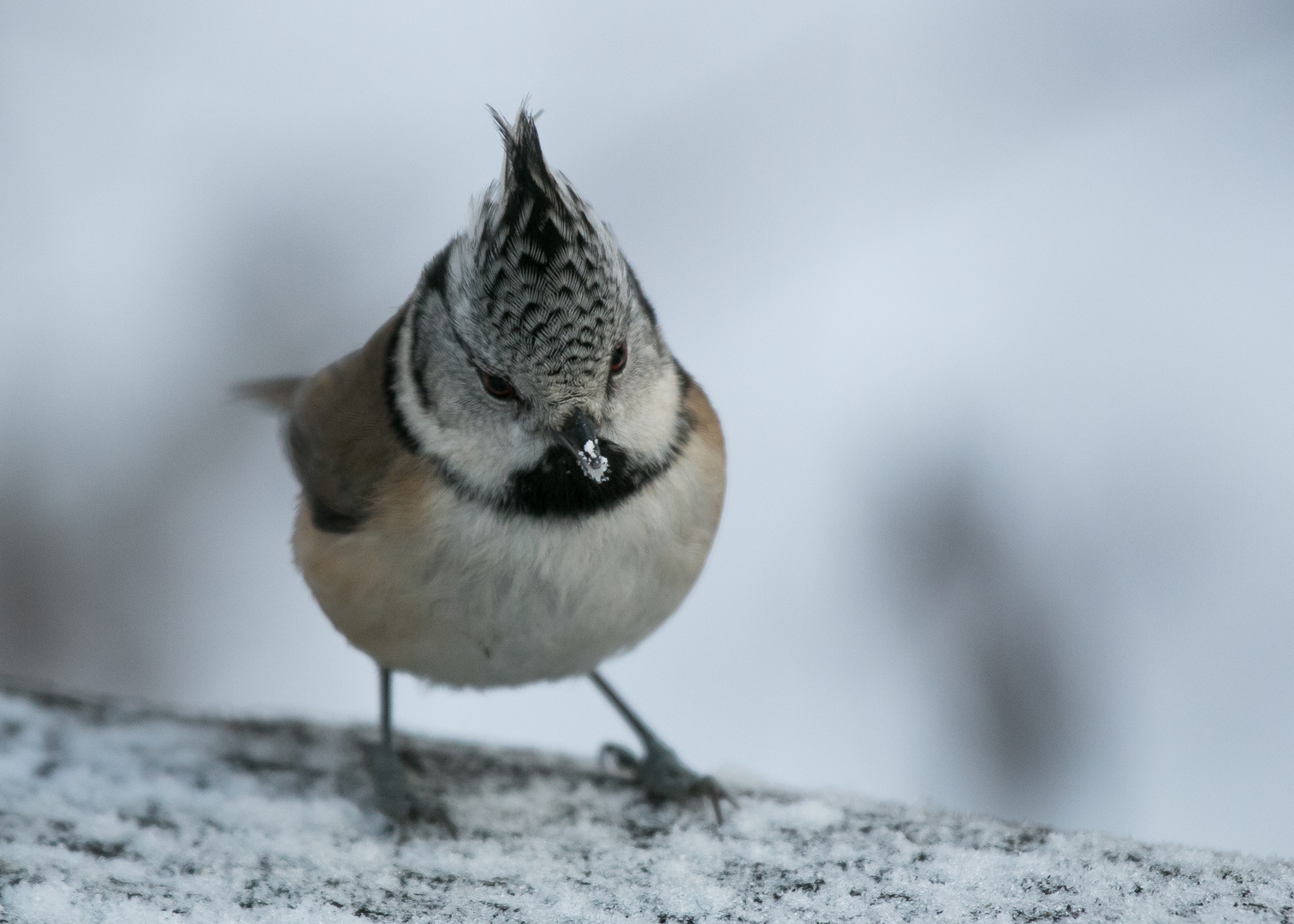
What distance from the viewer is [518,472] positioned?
1.93 metres

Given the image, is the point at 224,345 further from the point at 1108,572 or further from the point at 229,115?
the point at 1108,572

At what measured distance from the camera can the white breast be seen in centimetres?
192

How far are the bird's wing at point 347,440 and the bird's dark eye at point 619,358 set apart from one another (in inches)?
15.4

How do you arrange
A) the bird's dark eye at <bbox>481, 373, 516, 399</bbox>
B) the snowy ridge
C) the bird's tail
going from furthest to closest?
1. the bird's tail
2. the bird's dark eye at <bbox>481, 373, 516, 399</bbox>
3. the snowy ridge

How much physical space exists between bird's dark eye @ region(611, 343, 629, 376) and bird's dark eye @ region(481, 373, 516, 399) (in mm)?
158

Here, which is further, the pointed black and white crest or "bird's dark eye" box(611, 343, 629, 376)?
"bird's dark eye" box(611, 343, 629, 376)

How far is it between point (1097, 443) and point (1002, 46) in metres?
1.59

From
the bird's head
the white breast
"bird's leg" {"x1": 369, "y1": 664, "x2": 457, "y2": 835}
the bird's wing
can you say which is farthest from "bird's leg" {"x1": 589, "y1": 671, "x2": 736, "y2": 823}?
the bird's wing

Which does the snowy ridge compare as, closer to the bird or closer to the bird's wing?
the bird

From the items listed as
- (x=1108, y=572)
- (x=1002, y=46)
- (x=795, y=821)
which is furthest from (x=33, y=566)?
(x=1002, y=46)

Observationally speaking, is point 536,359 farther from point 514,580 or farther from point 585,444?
point 514,580

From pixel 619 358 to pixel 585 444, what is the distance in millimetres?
174

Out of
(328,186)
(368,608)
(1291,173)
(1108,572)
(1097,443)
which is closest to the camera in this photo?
(368,608)

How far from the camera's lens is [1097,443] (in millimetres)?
4305
